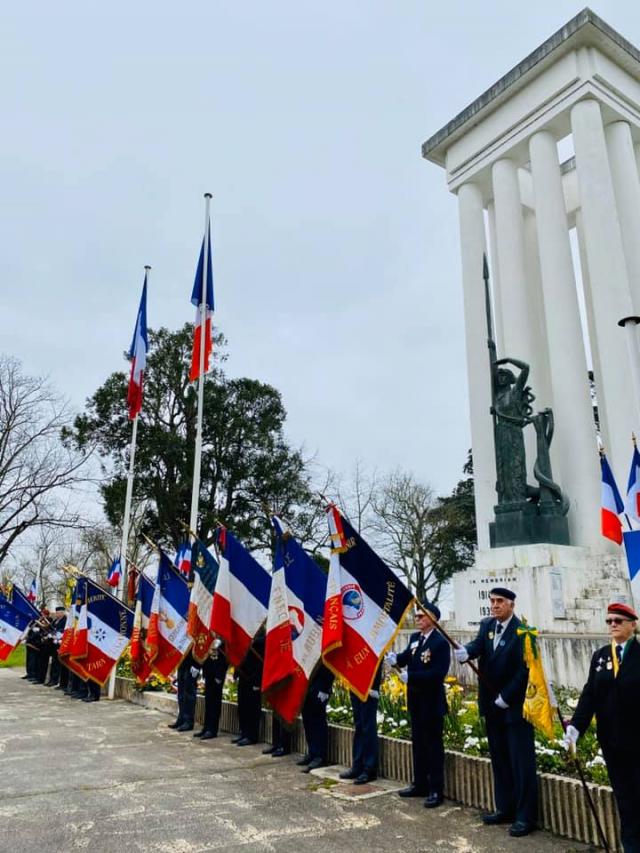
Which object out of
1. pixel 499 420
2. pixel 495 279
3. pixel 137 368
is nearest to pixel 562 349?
pixel 499 420

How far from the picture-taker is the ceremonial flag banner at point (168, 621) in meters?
9.41

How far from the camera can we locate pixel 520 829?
4660mm

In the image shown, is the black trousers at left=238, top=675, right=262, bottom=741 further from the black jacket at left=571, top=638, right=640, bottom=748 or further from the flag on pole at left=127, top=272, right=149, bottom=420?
the flag on pole at left=127, top=272, right=149, bottom=420

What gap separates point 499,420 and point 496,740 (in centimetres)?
1024

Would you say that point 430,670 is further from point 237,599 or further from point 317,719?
point 237,599

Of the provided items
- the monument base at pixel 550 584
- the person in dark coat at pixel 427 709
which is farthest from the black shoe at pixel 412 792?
the monument base at pixel 550 584

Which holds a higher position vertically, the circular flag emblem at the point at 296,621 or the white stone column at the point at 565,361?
the white stone column at the point at 565,361

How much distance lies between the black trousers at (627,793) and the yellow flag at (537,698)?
0.72 metres

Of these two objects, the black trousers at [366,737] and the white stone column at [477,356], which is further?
the white stone column at [477,356]

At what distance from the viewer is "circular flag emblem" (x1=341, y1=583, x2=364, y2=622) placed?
19.9 feet

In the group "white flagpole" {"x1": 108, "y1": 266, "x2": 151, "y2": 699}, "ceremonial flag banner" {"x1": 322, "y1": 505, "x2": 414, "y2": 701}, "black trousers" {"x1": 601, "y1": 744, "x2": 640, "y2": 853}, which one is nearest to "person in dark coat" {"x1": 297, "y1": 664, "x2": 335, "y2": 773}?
"ceremonial flag banner" {"x1": 322, "y1": 505, "x2": 414, "y2": 701}

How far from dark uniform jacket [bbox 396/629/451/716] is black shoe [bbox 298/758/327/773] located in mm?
1575

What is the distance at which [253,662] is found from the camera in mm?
8297

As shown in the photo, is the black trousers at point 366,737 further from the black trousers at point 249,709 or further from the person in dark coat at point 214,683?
the person in dark coat at point 214,683
